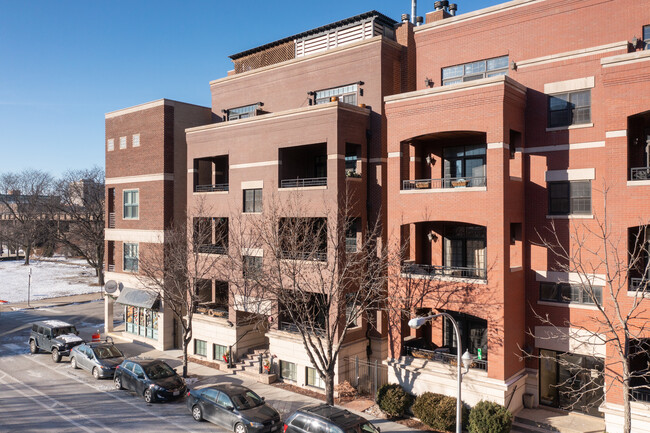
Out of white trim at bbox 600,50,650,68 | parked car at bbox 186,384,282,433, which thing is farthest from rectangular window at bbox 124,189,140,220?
white trim at bbox 600,50,650,68

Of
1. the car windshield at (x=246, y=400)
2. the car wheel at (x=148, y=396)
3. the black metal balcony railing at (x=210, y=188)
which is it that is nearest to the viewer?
the car windshield at (x=246, y=400)

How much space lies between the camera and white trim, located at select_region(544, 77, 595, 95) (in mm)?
19234

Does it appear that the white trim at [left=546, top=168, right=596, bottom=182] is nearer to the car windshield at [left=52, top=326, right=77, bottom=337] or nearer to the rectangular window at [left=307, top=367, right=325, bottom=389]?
the rectangular window at [left=307, top=367, right=325, bottom=389]

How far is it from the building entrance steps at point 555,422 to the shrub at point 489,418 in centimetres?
161

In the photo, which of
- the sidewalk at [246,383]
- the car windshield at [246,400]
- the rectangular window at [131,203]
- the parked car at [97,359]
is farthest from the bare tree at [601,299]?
the rectangular window at [131,203]

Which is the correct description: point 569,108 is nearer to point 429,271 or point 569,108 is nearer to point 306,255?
point 429,271

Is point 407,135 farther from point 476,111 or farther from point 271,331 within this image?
point 271,331

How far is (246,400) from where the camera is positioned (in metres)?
18.3

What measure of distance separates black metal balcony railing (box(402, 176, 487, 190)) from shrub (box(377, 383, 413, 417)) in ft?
29.4

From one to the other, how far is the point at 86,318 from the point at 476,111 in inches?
1470

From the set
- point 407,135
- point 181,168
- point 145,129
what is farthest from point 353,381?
point 145,129

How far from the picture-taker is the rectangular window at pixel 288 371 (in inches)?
927

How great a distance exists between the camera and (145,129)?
3206cm

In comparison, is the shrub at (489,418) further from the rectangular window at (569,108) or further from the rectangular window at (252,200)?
the rectangular window at (252,200)
